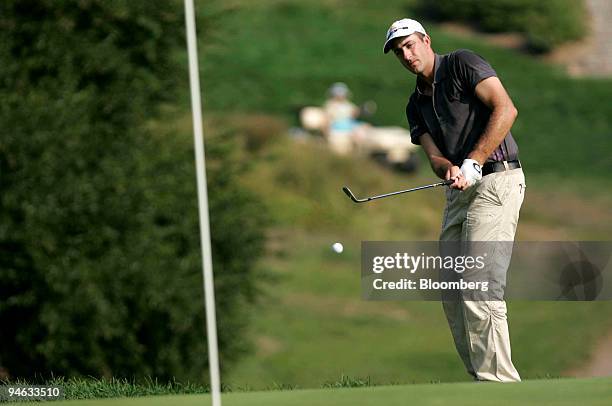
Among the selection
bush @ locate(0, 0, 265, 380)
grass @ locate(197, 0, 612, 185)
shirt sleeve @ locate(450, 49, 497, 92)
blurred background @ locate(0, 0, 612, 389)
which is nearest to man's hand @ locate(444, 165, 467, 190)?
shirt sleeve @ locate(450, 49, 497, 92)

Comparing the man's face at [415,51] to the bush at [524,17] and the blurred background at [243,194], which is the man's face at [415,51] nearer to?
the blurred background at [243,194]

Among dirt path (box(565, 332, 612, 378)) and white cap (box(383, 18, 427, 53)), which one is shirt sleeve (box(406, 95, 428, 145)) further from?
dirt path (box(565, 332, 612, 378))

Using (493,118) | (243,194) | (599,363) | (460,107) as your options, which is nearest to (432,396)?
(493,118)

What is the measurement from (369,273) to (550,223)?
29144 mm

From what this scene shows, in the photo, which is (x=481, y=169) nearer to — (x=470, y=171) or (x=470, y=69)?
(x=470, y=171)

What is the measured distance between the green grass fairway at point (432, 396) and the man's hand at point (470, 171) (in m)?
1.13

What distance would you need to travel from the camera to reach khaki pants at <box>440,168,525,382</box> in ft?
26.7

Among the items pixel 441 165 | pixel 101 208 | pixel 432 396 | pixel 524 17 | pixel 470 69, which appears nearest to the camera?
Answer: pixel 432 396

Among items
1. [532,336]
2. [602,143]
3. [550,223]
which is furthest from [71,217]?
[602,143]

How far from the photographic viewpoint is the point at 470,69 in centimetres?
801

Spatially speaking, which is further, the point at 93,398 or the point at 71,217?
the point at 71,217

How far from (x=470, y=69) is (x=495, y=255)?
42.0 inches

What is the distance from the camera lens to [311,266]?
34.6 meters

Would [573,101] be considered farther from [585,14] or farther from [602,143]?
[585,14]
